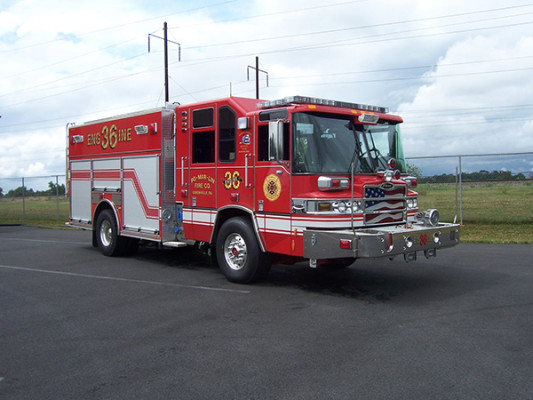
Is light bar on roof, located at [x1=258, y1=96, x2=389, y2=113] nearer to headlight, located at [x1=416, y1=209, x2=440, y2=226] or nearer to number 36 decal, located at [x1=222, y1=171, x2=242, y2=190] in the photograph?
number 36 decal, located at [x1=222, y1=171, x2=242, y2=190]

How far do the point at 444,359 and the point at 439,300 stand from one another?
2270 mm

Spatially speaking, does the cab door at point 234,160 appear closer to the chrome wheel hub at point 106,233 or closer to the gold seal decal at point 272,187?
the gold seal decal at point 272,187

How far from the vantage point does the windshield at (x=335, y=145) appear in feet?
23.1

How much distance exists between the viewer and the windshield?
23.1ft

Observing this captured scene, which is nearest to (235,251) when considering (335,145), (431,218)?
(335,145)

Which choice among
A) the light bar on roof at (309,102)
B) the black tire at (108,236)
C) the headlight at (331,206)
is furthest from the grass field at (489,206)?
the black tire at (108,236)

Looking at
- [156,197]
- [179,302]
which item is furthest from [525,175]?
[179,302]

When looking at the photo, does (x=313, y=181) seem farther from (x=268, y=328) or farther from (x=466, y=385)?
(x=466, y=385)

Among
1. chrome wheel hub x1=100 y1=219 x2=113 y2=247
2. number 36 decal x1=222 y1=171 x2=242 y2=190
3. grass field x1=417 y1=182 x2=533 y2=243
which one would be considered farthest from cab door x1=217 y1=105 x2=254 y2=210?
grass field x1=417 y1=182 x2=533 y2=243

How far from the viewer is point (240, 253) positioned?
26.2 ft

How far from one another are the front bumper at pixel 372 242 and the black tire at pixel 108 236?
5.49 m

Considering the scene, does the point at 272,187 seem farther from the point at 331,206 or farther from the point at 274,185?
the point at 331,206

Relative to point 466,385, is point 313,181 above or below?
above

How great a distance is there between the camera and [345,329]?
557 cm
